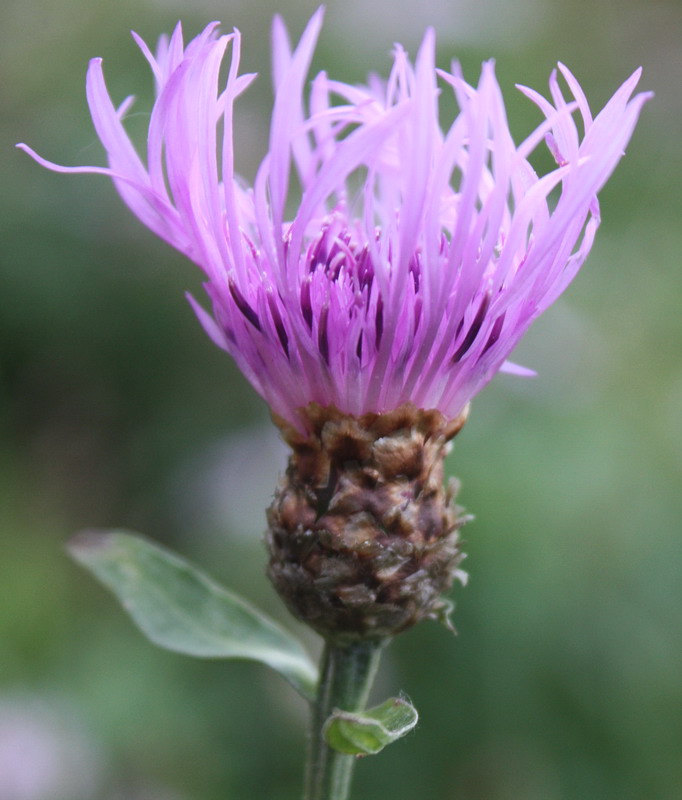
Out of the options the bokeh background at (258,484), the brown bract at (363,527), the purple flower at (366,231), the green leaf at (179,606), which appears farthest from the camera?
the bokeh background at (258,484)

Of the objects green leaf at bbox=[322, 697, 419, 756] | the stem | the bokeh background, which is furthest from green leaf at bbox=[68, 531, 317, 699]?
the bokeh background

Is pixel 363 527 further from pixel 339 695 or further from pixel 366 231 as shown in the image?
pixel 366 231

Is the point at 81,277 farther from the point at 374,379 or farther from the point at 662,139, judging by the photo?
the point at 662,139

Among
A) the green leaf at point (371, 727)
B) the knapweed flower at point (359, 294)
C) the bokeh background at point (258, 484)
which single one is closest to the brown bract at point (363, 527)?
the knapweed flower at point (359, 294)

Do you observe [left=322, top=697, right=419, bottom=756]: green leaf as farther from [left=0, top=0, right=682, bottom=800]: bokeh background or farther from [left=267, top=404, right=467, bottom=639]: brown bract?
[left=0, top=0, right=682, bottom=800]: bokeh background

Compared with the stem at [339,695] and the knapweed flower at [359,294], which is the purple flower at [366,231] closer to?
the knapweed flower at [359,294]

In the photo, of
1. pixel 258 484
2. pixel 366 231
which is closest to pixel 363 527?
pixel 366 231
